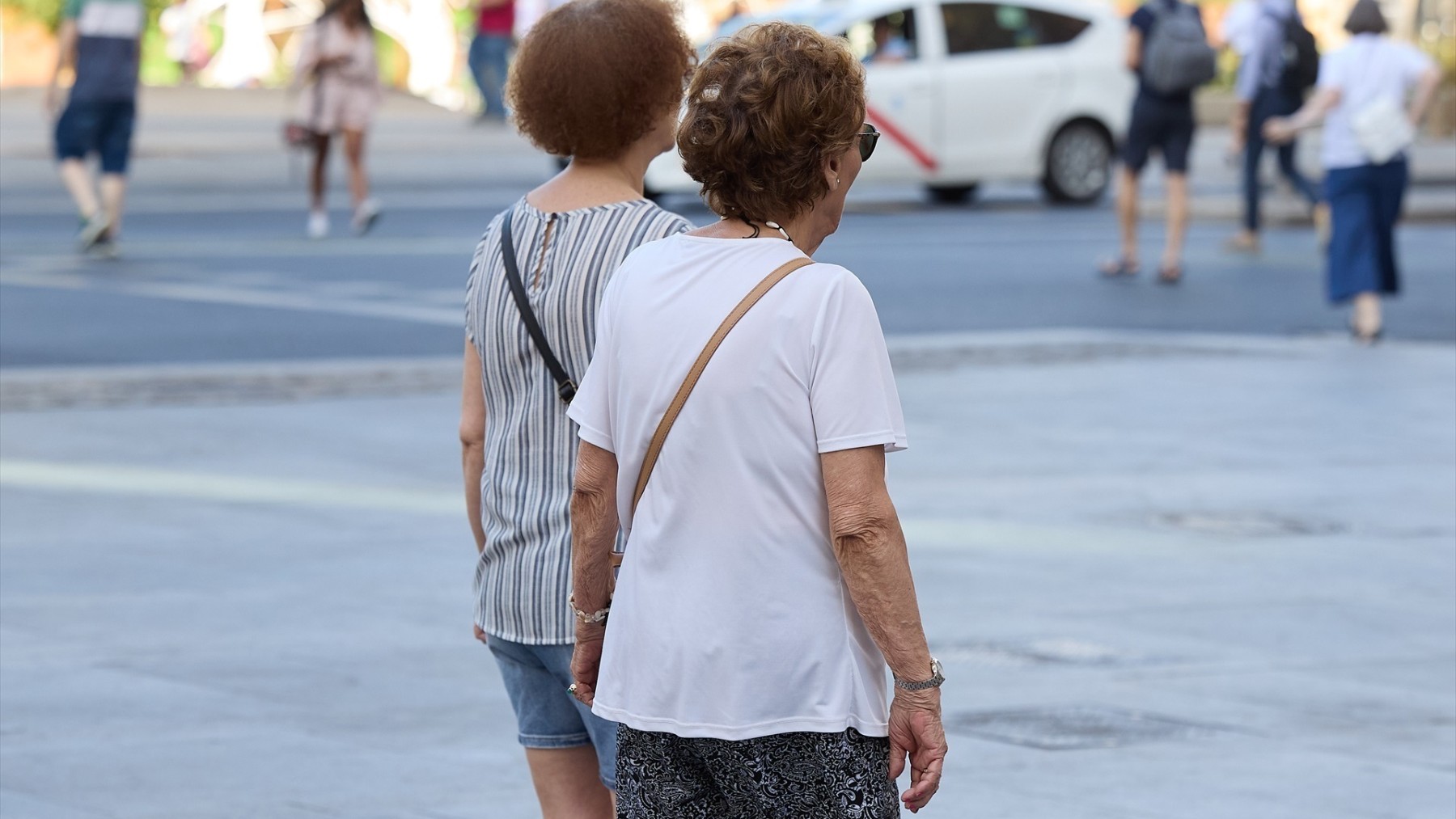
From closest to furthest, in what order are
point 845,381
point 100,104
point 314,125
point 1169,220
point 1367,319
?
1. point 845,381
2. point 1367,319
3. point 1169,220
4. point 100,104
5. point 314,125

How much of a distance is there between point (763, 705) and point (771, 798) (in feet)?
0.41

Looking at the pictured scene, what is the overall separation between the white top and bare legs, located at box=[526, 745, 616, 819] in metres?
9.07

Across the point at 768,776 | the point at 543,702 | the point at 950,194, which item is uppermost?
the point at 768,776

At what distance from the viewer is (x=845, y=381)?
2.63 m

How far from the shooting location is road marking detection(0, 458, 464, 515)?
7.52 metres

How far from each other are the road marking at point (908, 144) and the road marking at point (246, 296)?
791 cm

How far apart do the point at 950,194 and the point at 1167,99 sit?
806cm

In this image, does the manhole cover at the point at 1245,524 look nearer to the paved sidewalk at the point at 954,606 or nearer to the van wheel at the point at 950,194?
the paved sidewalk at the point at 954,606

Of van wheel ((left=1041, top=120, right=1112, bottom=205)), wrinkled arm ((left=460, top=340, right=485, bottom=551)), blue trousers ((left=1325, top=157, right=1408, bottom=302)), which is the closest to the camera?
wrinkled arm ((left=460, top=340, right=485, bottom=551))

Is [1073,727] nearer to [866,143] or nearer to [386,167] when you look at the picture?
[866,143]

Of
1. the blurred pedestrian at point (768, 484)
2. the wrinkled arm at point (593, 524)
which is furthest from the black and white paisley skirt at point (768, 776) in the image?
the wrinkled arm at point (593, 524)

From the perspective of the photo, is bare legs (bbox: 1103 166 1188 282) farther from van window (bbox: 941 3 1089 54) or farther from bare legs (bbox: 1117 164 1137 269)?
van window (bbox: 941 3 1089 54)

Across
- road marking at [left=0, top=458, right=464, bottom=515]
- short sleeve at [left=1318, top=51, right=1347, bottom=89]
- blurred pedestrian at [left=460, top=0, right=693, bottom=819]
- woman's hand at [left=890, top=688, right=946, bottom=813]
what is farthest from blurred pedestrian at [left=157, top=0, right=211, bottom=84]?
woman's hand at [left=890, top=688, right=946, bottom=813]

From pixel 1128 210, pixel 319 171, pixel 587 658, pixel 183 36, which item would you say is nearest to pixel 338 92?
pixel 319 171
